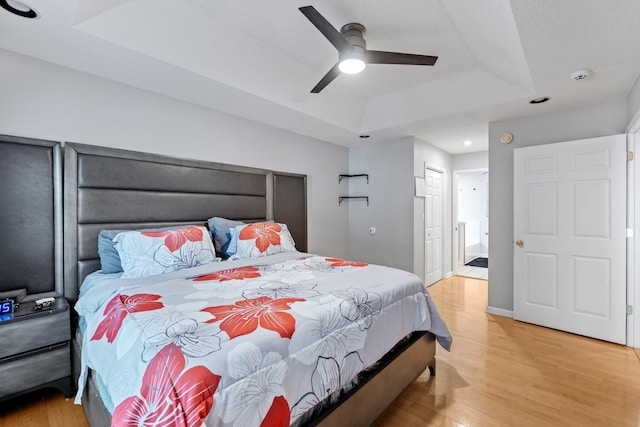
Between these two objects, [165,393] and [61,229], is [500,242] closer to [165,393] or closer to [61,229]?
[165,393]

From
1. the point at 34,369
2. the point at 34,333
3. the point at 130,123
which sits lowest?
the point at 34,369

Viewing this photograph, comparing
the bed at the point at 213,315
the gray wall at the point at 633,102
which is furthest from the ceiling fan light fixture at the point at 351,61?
the gray wall at the point at 633,102

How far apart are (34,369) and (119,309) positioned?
102 centimetres

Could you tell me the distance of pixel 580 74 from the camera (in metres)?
2.28

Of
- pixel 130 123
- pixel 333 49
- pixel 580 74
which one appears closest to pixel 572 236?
pixel 580 74

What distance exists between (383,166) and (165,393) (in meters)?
4.02

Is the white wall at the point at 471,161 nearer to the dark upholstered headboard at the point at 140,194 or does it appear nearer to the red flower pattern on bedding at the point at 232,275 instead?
the dark upholstered headboard at the point at 140,194

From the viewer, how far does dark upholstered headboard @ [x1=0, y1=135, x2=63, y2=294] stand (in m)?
1.94

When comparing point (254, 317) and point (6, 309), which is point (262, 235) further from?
point (6, 309)

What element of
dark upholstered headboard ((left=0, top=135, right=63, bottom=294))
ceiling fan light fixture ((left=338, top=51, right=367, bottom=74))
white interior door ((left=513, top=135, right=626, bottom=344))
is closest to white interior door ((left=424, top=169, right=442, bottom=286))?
white interior door ((left=513, top=135, right=626, bottom=344))

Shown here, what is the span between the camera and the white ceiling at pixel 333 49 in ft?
5.68

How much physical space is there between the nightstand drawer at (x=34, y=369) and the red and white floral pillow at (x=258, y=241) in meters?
1.29

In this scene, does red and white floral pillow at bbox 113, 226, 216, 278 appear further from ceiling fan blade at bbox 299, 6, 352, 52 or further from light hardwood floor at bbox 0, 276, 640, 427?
ceiling fan blade at bbox 299, 6, 352, 52

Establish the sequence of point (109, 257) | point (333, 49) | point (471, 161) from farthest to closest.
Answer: point (471, 161)
point (333, 49)
point (109, 257)
